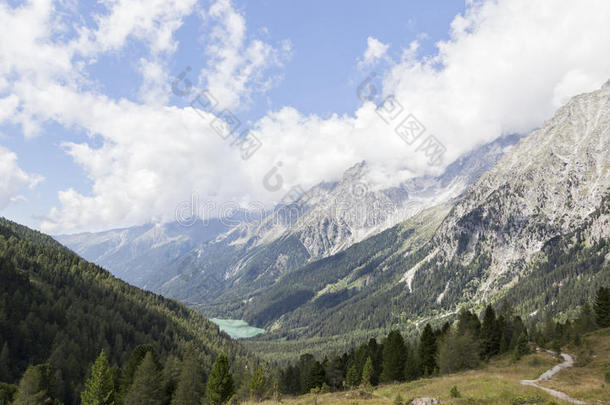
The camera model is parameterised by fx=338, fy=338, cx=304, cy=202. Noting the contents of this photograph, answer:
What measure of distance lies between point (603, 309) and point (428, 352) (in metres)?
45.9

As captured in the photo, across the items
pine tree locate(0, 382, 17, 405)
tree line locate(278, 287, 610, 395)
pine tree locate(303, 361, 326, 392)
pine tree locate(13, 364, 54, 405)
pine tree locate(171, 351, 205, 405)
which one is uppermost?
pine tree locate(13, 364, 54, 405)

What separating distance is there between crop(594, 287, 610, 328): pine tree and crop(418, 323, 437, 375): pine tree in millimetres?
42547

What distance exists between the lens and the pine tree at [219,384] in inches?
2185

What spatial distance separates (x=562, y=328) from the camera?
83.1 meters

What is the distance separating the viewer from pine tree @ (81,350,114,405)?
171 feet

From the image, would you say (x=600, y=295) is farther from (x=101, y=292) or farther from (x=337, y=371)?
(x=101, y=292)

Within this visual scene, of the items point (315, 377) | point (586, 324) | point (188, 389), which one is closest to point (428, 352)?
point (315, 377)

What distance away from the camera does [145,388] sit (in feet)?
192

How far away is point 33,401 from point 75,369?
212ft

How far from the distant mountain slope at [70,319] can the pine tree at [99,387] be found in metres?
55.6

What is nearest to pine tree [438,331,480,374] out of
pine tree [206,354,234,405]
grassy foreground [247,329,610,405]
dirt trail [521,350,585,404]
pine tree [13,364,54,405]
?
grassy foreground [247,329,610,405]

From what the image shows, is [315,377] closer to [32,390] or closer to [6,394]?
[32,390]

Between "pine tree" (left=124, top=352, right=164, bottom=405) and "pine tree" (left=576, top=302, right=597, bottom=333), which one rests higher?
"pine tree" (left=124, top=352, right=164, bottom=405)

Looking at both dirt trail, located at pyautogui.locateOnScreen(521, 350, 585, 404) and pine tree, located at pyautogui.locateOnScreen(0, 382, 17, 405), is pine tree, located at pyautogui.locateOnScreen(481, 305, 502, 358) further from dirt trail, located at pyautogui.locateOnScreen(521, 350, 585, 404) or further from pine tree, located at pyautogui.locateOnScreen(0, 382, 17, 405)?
pine tree, located at pyautogui.locateOnScreen(0, 382, 17, 405)
